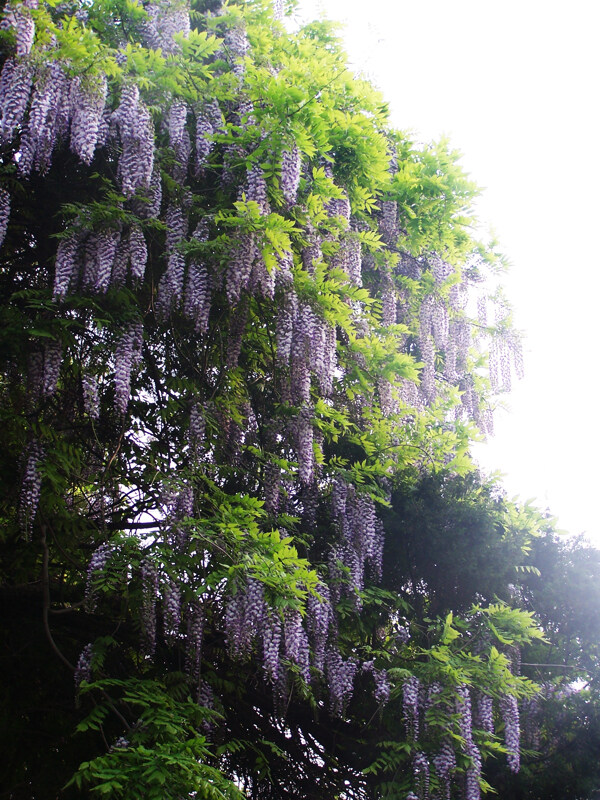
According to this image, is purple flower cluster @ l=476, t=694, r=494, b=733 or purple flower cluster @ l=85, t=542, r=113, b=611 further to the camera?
purple flower cluster @ l=476, t=694, r=494, b=733

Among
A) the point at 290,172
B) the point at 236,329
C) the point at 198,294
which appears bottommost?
the point at 236,329

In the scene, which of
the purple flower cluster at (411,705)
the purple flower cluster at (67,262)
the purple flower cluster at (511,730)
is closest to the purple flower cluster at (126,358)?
the purple flower cluster at (67,262)

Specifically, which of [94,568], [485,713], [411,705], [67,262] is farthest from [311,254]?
[485,713]

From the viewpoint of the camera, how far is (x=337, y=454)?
6148 mm

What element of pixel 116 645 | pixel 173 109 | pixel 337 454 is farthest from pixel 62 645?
pixel 173 109

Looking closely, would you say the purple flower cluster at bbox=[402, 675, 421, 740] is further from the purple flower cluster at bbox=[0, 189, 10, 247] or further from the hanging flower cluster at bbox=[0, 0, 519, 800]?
the purple flower cluster at bbox=[0, 189, 10, 247]

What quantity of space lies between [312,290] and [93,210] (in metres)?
1.62

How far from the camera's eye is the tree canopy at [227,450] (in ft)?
14.4

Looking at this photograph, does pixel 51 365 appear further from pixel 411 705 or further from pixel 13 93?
pixel 411 705

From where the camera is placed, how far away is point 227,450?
208 inches

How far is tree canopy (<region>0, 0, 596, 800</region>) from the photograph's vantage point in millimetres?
4379

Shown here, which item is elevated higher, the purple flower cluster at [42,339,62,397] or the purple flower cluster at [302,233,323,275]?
the purple flower cluster at [302,233,323,275]

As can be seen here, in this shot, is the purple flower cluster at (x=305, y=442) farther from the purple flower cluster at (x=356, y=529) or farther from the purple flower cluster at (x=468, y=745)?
the purple flower cluster at (x=468, y=745)

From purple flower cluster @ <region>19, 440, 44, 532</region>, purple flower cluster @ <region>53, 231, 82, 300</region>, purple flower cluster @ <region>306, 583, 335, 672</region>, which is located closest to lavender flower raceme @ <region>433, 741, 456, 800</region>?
purple flower cluster @ <region>306, 583, 335, 672</region>
